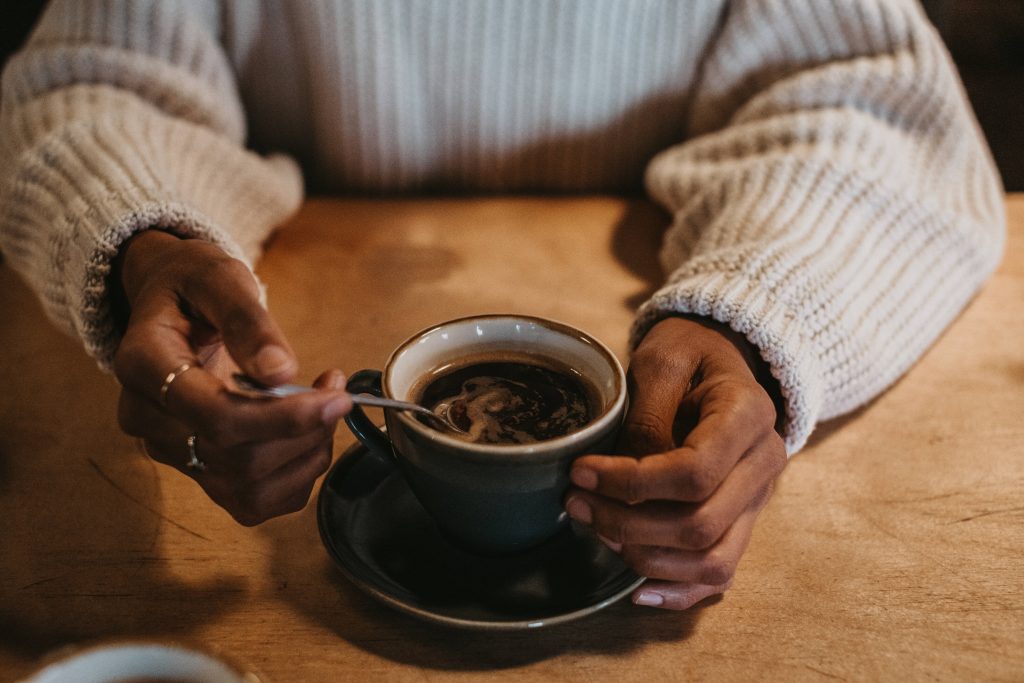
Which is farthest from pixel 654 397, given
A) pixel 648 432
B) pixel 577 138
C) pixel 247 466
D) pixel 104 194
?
pixel 577 138

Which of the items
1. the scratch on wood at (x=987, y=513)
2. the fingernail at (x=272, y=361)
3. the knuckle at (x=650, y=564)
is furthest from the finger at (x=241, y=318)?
the scratch on wood at (x=987, y=513)

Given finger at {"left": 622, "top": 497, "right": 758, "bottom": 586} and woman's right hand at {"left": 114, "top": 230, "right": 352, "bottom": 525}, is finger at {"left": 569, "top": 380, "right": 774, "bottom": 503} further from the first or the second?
woman's right hand at {"left": 114, "top": 230, "right": 352, "bottom": 525}

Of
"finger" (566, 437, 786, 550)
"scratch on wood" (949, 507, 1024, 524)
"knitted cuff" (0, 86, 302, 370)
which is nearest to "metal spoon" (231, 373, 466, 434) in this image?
"finger" (566, 437, 786, 550)

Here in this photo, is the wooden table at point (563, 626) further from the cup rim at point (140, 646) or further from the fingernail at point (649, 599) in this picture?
the cup rim at point (140, 646)

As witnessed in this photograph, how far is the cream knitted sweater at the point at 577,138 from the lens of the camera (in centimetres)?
64

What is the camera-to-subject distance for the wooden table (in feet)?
1.49

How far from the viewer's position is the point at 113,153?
703mm

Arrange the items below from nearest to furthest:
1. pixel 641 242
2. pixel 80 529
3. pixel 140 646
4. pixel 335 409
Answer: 1. pixel 140 646
2. pixel 335 409
3. pixel 80 529
4. pixel 641 242

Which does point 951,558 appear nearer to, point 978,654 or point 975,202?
point 978,654

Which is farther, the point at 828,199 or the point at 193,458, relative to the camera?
the point at 828,199

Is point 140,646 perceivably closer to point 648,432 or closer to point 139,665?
point 139,665

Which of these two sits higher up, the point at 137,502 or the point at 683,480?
the point at 683,480

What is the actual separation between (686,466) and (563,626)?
121 mm

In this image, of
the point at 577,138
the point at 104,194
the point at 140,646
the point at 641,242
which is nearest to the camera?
the point at 140,646
